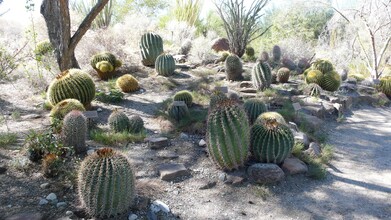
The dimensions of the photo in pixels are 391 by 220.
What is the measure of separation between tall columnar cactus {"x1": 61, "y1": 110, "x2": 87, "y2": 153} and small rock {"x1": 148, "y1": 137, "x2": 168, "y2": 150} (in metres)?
0.91

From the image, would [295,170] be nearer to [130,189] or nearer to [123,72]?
[130,189]

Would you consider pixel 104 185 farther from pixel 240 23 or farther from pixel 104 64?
pixel 240 23

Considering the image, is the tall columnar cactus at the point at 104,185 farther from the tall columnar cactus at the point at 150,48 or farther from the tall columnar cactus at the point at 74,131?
the tall columnar cactus at the point at 150,48

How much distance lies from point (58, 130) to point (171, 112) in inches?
72.8

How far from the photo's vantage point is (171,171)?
4.02 meters

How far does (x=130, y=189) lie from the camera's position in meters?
3.18

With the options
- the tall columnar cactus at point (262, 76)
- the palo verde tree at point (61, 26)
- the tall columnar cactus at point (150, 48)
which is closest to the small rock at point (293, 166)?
the tall columnar cactus at point (262, 76)

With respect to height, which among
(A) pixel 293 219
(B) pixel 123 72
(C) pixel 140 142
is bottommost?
(A) pixel 293 219

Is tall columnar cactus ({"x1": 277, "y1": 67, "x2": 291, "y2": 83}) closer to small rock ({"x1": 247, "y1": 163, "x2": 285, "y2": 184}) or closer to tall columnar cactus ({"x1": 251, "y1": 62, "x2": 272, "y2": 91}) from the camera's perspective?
tall columnar cactus ({"x1": 251, "y1": 62, "x2": 272, "y2": 91})

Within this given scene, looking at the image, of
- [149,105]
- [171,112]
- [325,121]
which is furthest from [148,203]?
[325,121]

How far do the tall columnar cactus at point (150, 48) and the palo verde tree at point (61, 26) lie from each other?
8.37 ft

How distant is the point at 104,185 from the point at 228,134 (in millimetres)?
1515

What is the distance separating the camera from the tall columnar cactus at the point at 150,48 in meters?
9.63

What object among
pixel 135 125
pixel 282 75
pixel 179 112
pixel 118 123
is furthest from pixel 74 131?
pixel 282 75
